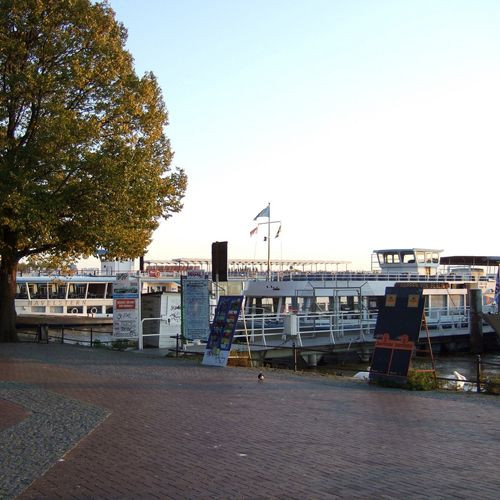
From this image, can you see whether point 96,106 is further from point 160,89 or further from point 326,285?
point 326,285

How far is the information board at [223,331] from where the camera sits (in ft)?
60.1

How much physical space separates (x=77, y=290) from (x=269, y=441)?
52.4 metres

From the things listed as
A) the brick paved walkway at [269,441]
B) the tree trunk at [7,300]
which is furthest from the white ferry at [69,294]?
the brick paved walkway at [269,441]

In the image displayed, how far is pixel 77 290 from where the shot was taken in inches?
2322

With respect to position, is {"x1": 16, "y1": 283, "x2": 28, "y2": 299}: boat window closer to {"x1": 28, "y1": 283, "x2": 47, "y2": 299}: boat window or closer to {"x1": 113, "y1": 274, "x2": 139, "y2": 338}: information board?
{"x1": 28, "y1": 283, "x2": 47, "y2": 299}: boat window

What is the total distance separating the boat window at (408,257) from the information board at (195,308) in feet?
87.9

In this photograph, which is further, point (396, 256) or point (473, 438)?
point (396, 256)

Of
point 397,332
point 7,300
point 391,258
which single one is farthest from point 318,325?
point 391,258

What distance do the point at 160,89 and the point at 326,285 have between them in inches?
566

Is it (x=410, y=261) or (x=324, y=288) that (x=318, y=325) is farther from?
(x=410, y=261)

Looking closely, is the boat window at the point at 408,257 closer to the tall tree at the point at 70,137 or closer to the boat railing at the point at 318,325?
the boat railing at the point at 318,325

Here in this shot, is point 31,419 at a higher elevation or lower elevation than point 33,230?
lower

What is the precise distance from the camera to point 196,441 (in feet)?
28.7

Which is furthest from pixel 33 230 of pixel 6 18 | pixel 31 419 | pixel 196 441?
pixel 196 441
